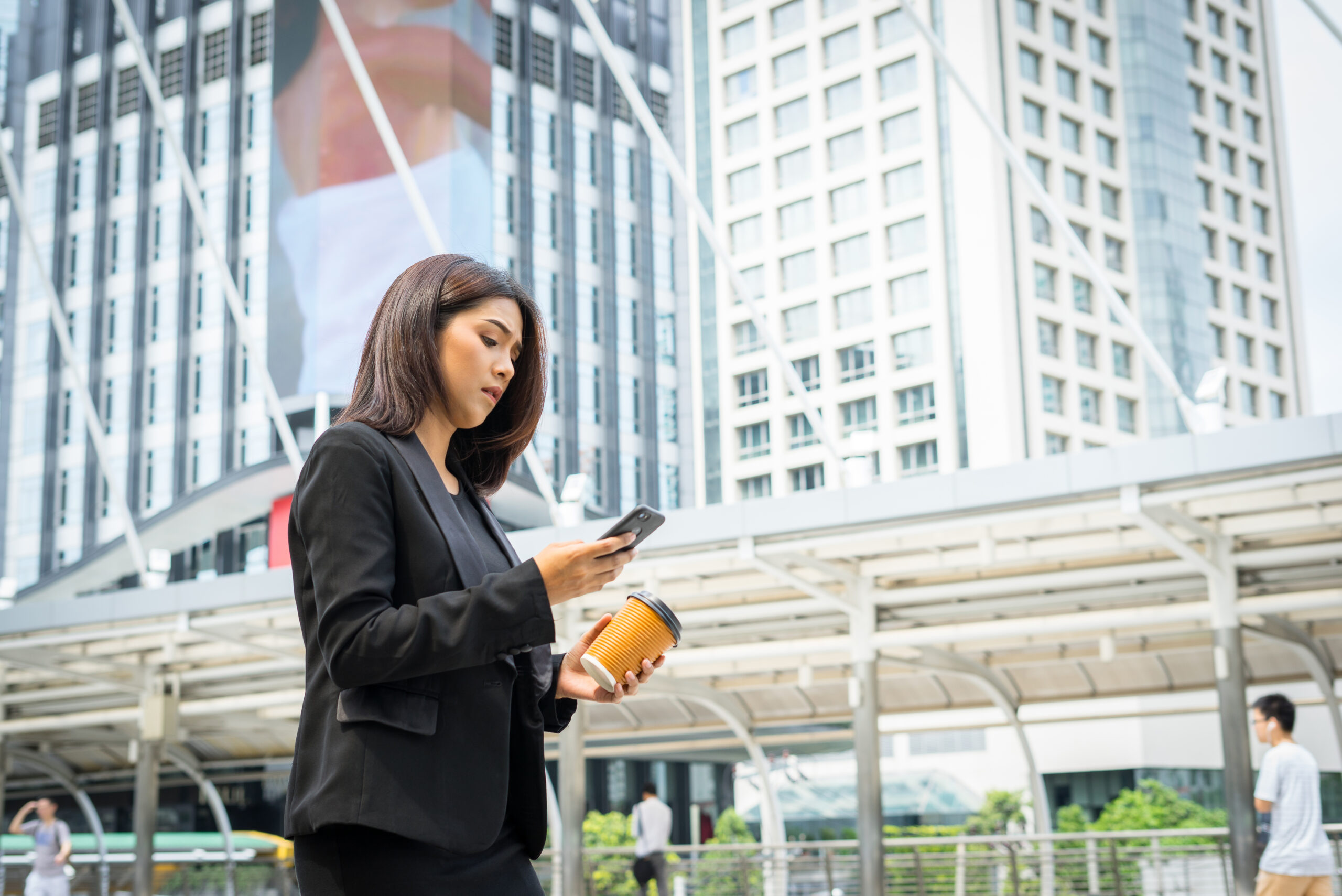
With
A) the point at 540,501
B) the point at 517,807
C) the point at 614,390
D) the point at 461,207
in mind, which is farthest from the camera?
the point at 614,390

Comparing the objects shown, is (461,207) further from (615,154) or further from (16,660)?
(16,660)

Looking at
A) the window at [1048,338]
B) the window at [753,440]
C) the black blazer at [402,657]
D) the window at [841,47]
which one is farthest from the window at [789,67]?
the black blazer at [402,657]

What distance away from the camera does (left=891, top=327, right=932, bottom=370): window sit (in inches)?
2544

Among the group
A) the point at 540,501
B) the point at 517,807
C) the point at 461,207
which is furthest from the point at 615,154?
the point at 517,807

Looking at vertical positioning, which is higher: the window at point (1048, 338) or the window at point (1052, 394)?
the window at point (1048, 338)

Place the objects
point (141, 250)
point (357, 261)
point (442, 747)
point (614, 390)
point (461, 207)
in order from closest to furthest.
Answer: point (442, 747), point (357, 261), point (461, 207), point (141, 250), point (614, 390)

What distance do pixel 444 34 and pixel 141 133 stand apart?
49.2ft

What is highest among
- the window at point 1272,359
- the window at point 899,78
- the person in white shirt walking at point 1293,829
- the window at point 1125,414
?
the window at point 899,78

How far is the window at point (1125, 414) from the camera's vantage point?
6400cm

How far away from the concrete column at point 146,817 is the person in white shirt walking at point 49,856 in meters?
3.37

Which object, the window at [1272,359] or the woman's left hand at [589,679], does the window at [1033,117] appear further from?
the woman's left hand at [589,679]

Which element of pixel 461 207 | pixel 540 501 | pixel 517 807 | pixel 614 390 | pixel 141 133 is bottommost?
pixel 517 807

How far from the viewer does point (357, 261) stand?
49.9m

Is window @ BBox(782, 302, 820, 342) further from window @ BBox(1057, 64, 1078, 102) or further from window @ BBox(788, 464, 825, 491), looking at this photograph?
window @ BBox(1057, 64, 1078, 102)
